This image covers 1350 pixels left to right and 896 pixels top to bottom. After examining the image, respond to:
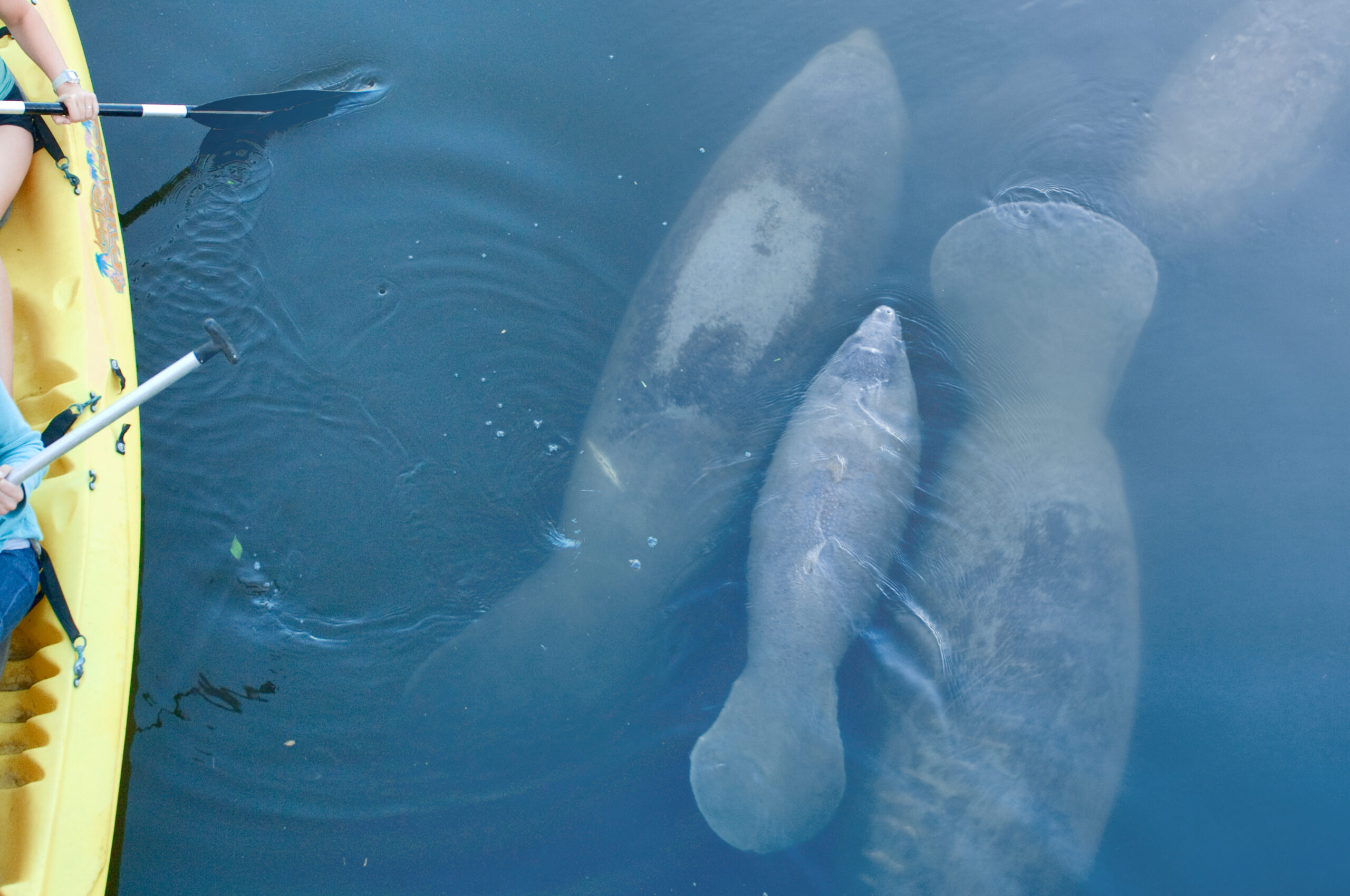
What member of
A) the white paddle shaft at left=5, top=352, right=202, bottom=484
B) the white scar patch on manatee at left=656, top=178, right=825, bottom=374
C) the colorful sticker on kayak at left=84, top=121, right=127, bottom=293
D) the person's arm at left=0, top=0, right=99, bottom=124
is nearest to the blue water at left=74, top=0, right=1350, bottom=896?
the colorful sticker on kayak at left=84, top=121, right=127, bottom=293

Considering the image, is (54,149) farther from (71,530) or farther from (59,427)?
(71,530)

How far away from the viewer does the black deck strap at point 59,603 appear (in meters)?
2.98

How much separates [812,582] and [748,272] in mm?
1613

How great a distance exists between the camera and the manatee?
4648mm

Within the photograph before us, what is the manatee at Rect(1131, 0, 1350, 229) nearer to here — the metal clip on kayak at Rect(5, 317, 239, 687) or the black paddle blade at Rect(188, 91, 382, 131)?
the black paddle blade at Rect(188, 91, 382, 131)

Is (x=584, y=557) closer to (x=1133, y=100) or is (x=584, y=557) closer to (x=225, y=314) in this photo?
(x=225, y=314)

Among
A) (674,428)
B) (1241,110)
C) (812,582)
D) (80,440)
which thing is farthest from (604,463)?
(1241,110)

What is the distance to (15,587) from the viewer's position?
2846mm

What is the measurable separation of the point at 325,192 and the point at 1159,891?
5357mm

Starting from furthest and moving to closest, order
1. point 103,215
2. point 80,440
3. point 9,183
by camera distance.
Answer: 1. point 103,215
2. point 9,183
3. point 80,440

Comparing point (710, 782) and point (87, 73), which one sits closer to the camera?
point (710, 782)

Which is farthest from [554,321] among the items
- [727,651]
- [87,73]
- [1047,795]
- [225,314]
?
[1047,795]

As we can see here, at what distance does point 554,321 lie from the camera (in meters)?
4.27

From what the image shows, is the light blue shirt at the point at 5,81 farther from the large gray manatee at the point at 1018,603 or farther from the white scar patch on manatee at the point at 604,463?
the large gray manatee at the point at 1018,603
